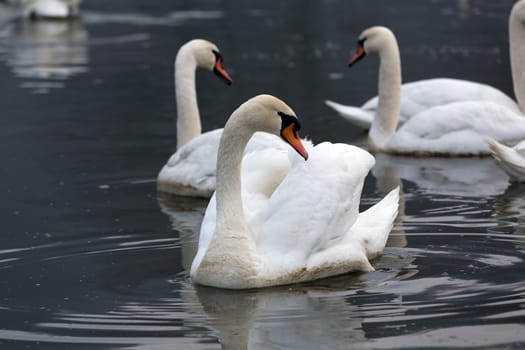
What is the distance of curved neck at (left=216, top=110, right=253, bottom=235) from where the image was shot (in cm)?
733

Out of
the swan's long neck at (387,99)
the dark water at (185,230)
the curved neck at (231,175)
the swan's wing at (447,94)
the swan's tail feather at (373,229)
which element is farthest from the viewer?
the swan's long neck at (387,99)

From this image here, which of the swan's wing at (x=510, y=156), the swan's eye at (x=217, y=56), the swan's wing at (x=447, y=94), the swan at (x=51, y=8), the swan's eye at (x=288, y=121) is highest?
the swan's eye at (x=288, y=121)

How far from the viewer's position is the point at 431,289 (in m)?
7.01

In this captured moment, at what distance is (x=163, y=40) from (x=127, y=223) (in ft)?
53.2

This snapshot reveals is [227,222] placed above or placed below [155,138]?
above

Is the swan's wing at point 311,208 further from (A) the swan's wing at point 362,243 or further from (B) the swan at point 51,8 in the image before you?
(B) the swan at point 51,8

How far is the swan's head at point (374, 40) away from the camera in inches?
510

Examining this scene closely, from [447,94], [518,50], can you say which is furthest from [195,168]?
[518,50]

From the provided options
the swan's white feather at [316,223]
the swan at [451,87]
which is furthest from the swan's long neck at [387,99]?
the swan's white feather at [316,223]

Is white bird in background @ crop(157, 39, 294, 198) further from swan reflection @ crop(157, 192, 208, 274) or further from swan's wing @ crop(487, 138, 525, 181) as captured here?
swan's wing @ crop(487, 138, 525, 181)

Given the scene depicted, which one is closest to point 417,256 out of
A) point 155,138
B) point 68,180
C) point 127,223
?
point 127,223

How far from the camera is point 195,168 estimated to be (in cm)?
1052

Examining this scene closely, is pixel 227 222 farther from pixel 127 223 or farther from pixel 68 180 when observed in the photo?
pixel 68 180

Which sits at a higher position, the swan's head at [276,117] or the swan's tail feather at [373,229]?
the swan's head at [276,117]
